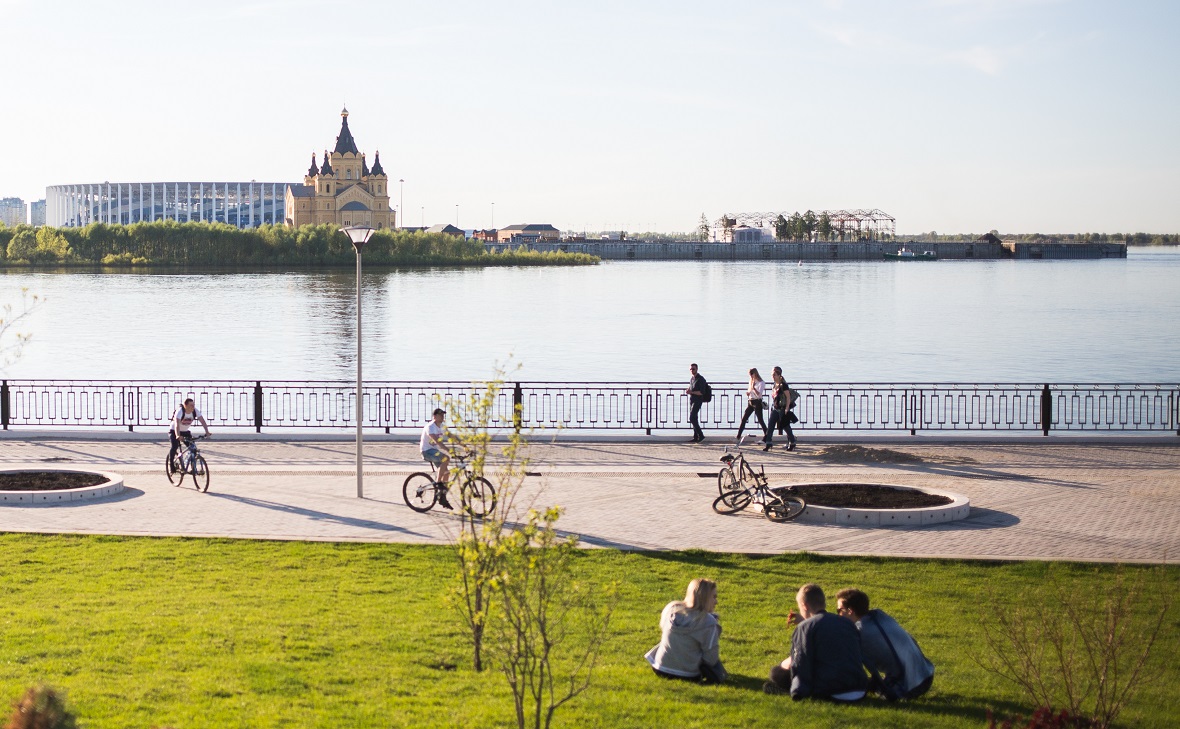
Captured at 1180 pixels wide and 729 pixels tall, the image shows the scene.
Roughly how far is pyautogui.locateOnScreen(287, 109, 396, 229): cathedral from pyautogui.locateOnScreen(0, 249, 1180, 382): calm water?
46.6m

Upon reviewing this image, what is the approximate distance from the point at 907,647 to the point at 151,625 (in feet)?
20.0

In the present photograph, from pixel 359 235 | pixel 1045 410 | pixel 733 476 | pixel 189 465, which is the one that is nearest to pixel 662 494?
pixel 733 476

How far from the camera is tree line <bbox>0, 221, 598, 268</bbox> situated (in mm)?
137750

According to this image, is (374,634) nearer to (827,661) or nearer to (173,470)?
(827,661)

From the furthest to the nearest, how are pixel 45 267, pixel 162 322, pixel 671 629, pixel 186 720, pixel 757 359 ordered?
pixel 45 267 → pixel 162 322 → pixel 757 359 → pixel 671 629 → pixel 186 720

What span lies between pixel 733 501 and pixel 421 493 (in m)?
4.05

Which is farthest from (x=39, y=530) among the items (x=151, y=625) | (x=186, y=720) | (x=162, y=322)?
(x=162, y=322)

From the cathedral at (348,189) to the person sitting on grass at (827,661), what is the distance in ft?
537

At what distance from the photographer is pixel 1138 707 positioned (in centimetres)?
850

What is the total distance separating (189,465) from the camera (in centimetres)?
1770

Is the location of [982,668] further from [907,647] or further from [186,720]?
[186,720]

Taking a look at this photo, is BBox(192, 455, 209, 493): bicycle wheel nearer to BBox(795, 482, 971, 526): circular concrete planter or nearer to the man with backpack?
BBox(795, 482, 971, 526): circular concrete planter

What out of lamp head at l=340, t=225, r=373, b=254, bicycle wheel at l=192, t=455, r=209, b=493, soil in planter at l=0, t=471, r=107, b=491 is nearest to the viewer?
soil in planter at l=0, t=471, r=107, b=491

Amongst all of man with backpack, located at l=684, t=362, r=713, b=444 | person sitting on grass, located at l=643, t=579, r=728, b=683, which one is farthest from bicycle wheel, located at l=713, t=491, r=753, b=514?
person sitting on grass, located at l=643, t=579, r=728, b=683
